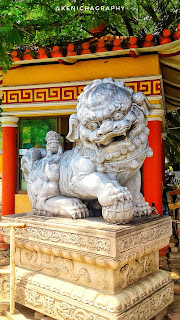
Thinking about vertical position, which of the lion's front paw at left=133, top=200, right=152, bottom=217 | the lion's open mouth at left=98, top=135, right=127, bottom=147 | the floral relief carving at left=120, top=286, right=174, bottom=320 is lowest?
the floral relief carving at left=120, top=286, right=174, bottom=320

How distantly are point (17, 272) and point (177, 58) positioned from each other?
13.0 feet

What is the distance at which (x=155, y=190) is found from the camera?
15.9 feet

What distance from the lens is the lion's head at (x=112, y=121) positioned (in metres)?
2.38

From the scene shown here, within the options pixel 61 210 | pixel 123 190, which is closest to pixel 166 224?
pixel 123 190

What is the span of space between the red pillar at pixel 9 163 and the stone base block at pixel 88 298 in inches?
102

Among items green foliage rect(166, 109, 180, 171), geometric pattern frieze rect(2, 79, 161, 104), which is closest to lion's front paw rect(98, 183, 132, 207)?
geometric pattern frieze rect(2, 79, 161, 104)

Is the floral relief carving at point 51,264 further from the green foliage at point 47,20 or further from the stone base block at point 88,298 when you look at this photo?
the green foliage at point 47,20

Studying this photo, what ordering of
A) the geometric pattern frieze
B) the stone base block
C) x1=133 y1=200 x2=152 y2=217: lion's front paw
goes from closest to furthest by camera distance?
the stone base block < x1=133 y1=200 x2=152 y2=217: lion's front paw < the geometric pattern frieze

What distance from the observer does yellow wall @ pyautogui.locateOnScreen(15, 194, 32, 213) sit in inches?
209

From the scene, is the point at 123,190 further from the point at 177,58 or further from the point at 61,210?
the point at 177,58

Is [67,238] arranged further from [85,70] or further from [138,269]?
[85,70]

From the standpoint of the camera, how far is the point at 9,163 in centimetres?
533

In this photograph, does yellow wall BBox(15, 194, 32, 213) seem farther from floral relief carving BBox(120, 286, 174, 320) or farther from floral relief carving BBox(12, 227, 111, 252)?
floral relief carving BBox(120, 286, 174, 320)

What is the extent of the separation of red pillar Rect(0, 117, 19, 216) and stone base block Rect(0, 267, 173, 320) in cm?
258
